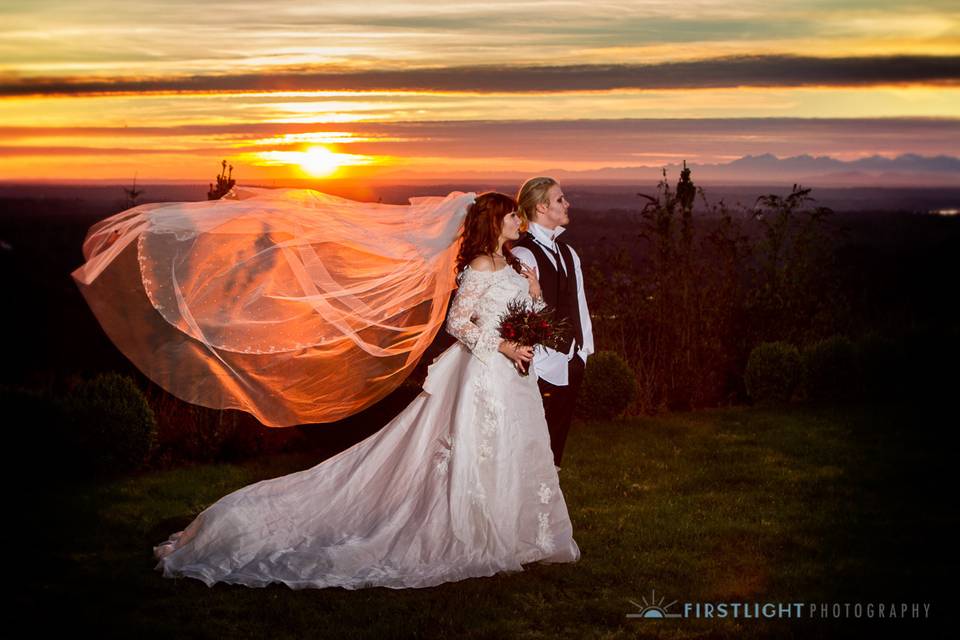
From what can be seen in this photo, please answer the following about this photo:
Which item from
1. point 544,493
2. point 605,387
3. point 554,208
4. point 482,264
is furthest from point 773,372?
point 482,264

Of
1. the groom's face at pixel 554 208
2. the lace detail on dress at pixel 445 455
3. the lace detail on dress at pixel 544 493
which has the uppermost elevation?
the groom's face at pixel 554 208

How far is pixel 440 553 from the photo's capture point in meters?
7.23

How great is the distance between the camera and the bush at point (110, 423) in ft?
33.0

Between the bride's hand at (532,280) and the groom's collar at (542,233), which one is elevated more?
the groom's collar at (542,233)

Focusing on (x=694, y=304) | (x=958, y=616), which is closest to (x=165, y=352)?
(x=958, y=616)

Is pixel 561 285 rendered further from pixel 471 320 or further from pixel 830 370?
pixel 830 370

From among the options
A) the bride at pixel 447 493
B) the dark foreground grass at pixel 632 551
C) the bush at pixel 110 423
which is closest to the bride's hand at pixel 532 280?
the bride at pixel 447 493

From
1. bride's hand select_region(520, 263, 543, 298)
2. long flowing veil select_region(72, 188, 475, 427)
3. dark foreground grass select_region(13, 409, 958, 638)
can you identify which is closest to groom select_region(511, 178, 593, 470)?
bride's hand select_region(520, 263, 543, 298)

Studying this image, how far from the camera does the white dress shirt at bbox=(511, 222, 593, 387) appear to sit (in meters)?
8.27

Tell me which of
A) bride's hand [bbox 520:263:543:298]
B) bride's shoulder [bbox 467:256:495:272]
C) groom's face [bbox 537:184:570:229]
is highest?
groom's face [bbox 537:184:570:229]

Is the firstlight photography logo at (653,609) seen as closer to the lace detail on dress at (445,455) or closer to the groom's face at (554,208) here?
the lace detail on dress at (445,455)

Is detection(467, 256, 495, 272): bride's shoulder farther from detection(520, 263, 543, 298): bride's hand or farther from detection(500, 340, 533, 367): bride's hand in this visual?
detection(500, 340, 533, 367): bride's hand

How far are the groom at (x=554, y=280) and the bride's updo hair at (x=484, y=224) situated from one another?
2.04 ft

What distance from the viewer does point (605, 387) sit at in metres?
12.6
